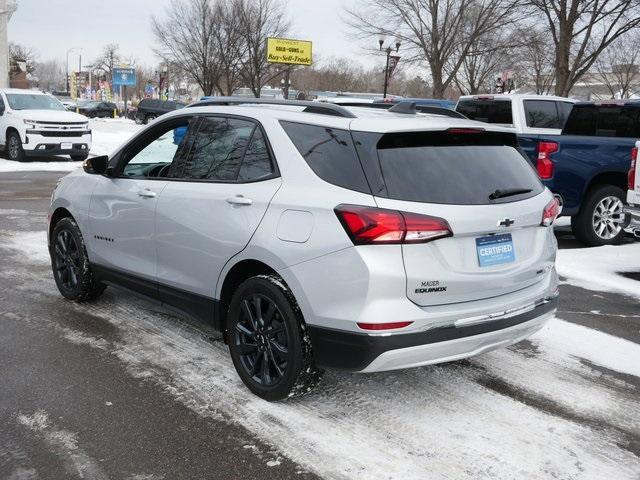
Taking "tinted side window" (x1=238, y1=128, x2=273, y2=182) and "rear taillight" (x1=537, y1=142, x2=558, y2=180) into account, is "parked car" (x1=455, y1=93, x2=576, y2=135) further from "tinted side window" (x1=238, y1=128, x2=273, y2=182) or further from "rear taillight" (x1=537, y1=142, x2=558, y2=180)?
"tinted side window" (x1=238, y1=128, x2=273, y2=182)

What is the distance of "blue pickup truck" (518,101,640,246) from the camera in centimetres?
841

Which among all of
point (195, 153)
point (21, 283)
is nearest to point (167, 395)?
point (195, 153)

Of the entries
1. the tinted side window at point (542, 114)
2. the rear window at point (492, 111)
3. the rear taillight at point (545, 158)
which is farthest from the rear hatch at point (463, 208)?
the tinted side window at point (542, 114)

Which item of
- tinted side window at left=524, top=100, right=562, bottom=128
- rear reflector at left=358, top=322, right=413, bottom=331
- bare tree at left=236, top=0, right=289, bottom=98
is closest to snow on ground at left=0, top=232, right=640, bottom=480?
rear reflector at left=358, top=322, right=413, bottom=331

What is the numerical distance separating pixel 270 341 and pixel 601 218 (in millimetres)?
6446

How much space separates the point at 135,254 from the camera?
4656 millimetres

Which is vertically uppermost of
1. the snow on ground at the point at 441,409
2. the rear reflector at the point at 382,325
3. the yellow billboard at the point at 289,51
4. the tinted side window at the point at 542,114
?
the yellow billboard at the point at 289,51

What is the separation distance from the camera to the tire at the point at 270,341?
3473 mm

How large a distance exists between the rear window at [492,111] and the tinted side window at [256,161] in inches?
317

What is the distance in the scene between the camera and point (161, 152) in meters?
5.15

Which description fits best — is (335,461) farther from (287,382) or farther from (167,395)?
(167,395)

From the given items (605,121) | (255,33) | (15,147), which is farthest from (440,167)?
(255,33)

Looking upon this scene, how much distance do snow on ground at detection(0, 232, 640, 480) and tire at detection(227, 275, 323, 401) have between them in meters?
0.13

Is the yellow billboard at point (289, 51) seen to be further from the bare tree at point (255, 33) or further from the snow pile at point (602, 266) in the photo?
the snow pile at point (602, 266)
